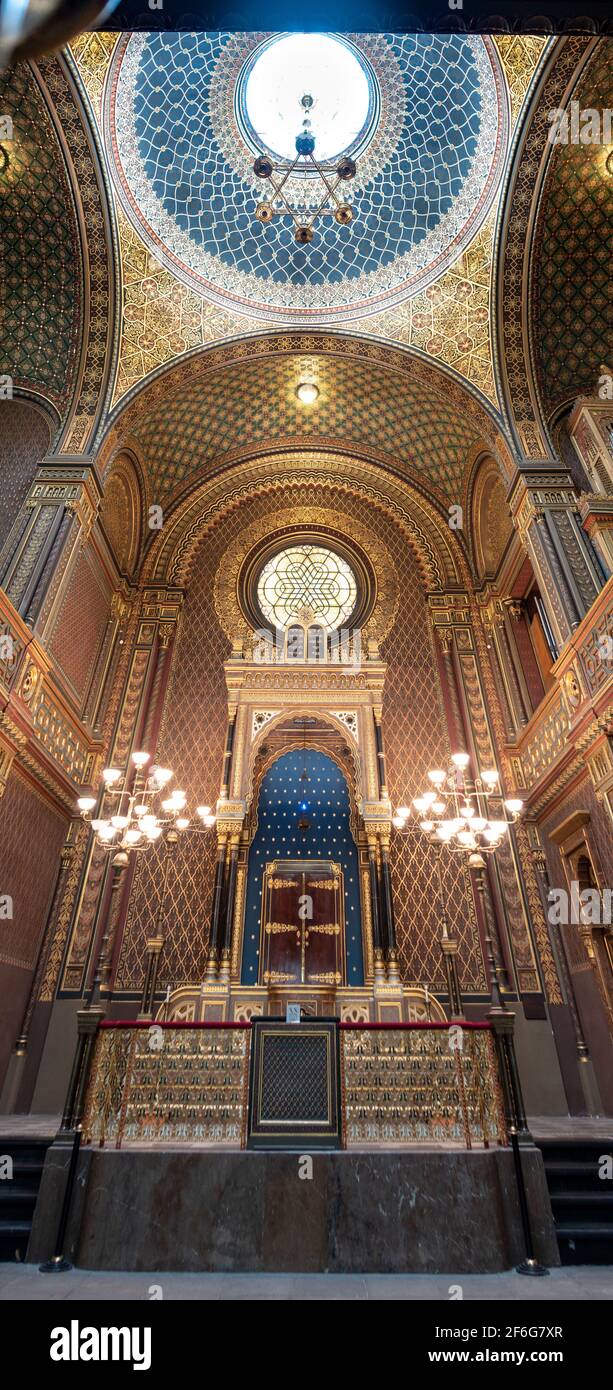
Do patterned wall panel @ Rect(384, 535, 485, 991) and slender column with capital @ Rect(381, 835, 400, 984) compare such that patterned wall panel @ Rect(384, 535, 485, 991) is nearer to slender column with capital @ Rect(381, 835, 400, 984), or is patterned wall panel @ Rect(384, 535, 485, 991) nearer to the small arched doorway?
slender column with capital @ Rect(381, 835, 400, 984)

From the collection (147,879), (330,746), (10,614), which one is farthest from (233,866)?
(10,614)

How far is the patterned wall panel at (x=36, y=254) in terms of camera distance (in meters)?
9.56

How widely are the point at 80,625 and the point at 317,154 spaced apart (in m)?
9.72

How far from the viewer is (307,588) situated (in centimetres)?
1350

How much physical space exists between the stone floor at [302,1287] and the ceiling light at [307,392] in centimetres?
1324

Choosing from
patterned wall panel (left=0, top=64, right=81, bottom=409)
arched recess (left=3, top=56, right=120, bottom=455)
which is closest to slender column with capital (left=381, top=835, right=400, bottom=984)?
arched recess (left=3, top=56, right=120, bottom=455)

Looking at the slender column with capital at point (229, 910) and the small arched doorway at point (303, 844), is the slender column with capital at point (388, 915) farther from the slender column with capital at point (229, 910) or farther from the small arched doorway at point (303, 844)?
the slender column with capital at point (229, 910)

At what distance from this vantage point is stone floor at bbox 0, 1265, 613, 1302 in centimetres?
348

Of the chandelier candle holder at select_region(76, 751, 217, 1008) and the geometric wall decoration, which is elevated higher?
the geometric wall decoration

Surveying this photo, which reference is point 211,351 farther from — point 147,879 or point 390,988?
point 390,988

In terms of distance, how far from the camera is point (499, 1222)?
4.25 m

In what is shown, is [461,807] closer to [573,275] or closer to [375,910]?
[375,910]

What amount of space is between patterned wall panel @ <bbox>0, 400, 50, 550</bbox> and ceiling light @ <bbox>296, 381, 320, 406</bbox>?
16.4 ft

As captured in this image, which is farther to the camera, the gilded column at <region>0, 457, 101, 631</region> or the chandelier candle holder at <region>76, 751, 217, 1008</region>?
the gilded column at <region>0, 457, 101, 631</region>
